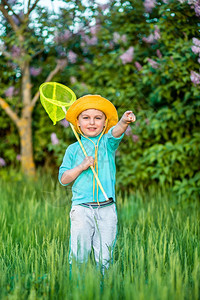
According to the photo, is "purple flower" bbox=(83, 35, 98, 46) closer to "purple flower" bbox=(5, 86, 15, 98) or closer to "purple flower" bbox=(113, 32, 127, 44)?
"purple flower" bbox=(113, 32, 127, 44)

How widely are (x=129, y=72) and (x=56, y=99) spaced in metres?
2.41

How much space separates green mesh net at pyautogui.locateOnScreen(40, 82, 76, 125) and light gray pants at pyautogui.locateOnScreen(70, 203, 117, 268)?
25.5 inches

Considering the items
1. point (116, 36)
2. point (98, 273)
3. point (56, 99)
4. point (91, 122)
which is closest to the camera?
point (98, 273)

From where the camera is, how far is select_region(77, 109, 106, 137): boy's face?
206cm

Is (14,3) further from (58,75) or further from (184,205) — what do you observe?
(184,205)

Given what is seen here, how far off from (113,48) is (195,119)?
1.66 m

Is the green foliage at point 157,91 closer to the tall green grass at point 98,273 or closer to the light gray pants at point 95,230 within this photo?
the tall green grass at point 98,273

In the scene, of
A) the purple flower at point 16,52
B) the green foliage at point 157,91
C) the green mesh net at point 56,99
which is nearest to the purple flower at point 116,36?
the green foliage at point 157,91

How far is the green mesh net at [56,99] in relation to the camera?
224 cm

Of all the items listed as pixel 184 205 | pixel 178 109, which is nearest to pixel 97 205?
pixel 184 205

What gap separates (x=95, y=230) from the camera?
2055 millimetres

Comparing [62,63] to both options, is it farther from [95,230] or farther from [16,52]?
[95,230]

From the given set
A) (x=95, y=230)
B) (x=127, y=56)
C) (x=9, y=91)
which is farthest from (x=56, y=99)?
(x=9, y=91)

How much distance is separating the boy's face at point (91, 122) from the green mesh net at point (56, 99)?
19 centimetres
